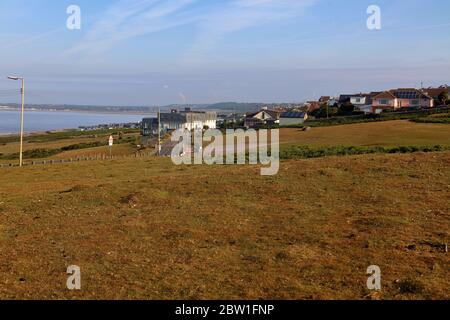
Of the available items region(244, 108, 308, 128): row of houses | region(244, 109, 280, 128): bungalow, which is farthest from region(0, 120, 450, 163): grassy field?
region(244, 109, 280, 128): bungalow

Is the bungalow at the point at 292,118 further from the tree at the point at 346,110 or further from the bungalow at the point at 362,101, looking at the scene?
the bungalow at the point at 362,101

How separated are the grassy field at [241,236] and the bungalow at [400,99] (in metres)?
68.9

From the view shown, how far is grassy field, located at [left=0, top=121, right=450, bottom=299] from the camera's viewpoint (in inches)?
318

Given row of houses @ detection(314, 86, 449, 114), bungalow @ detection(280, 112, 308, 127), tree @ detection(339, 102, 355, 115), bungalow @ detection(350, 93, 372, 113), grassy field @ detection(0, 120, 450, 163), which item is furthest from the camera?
bungalow @ detection(350, 93, 372, 113)

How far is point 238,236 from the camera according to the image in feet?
36.6

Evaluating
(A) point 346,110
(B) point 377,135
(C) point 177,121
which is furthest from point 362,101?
(B) point 377,135

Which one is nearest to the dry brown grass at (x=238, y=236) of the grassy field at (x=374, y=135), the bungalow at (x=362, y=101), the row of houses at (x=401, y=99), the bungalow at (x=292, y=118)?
the grassy field at (x=374, y=135)

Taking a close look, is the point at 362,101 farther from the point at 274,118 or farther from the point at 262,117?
the point at 262,117

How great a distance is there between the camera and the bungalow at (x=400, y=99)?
84.4 m

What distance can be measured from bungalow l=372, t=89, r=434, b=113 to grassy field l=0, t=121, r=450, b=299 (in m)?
68.9

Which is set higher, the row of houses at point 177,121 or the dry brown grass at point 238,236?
the row of houses at point 177,121

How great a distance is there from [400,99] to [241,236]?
272 feet

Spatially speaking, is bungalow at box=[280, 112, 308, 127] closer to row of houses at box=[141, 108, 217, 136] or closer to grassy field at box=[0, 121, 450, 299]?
row of houses at box=[141, 108, 217, 136]

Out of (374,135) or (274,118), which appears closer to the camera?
(374,135)
